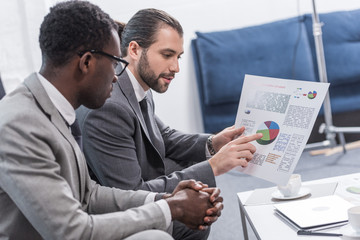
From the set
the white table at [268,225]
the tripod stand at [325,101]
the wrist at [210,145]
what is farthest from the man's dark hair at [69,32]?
the tripod stand at [325,101]

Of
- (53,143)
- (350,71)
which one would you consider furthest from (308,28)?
(53,143)

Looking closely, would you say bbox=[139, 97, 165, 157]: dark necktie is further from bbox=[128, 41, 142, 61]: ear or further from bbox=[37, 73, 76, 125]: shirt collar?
bbox=[37, 73, 76, 125]: shirt collar

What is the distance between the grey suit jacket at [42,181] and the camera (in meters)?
0.82

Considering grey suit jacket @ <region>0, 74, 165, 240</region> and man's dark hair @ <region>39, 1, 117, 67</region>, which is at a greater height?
man's dark hair @ <region>39, 1, 117, 67</region>

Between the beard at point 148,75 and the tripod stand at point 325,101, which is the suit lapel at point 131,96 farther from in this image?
the tripod stand at point 325,101

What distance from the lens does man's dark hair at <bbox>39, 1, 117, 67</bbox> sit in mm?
973

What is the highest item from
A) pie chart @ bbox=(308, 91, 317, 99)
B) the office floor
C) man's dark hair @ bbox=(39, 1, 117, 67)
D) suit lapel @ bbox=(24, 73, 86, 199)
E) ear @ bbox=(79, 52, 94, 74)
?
man's dark hair @ bbox=(39, 1, 117, 67)

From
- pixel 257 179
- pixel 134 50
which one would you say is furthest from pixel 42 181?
pixel 257 179

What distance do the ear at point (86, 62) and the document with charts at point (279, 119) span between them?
55cm

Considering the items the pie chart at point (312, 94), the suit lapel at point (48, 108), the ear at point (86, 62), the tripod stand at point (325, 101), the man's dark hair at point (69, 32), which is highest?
the man's dark hair at point (69, 32)

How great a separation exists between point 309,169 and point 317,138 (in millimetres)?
610

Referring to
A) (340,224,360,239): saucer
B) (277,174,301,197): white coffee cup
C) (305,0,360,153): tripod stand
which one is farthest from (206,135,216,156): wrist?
(305,0,360,153): tripod stand

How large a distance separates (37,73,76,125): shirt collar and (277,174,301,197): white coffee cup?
68cm

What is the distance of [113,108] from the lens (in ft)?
4.52
